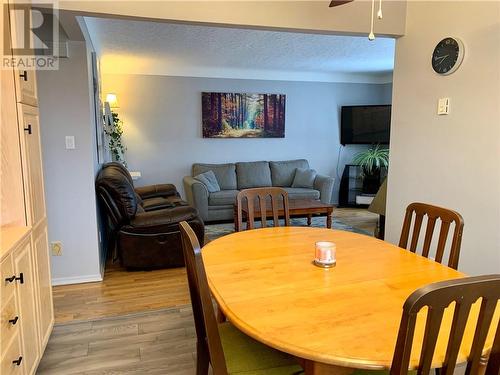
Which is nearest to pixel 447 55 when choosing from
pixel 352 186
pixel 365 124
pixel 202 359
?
pixel 202 359

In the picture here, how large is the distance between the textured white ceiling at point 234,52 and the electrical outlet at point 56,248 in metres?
1.95

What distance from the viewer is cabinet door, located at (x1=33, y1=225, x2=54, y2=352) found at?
6.63 ft

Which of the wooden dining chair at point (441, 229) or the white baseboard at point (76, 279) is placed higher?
the wooden dining chair at point (441, 229)

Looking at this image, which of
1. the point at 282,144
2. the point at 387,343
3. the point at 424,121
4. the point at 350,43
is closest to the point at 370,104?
the point at 282,144

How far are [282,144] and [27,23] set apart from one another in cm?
480

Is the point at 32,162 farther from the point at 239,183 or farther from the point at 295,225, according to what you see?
the point at 239,183

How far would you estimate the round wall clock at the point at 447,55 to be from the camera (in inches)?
96.6

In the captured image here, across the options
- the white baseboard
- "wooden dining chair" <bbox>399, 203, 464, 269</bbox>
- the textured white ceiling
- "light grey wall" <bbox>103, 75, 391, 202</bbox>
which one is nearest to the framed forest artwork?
"light grey wall" <bbox>103, 75, 391, 202</bbox>

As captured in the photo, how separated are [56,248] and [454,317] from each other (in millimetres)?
3082

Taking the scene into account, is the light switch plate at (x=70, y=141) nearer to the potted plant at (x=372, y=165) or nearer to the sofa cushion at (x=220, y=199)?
the sofa cushion at (x=220, y=199)

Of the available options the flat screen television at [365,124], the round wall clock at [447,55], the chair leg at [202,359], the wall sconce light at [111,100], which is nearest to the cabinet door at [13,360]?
the chair leg at [202,359]

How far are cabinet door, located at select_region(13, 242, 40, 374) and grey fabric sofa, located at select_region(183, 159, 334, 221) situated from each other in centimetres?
333

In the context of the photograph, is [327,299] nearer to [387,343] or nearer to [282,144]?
[387,343]

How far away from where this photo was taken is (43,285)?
213cm
